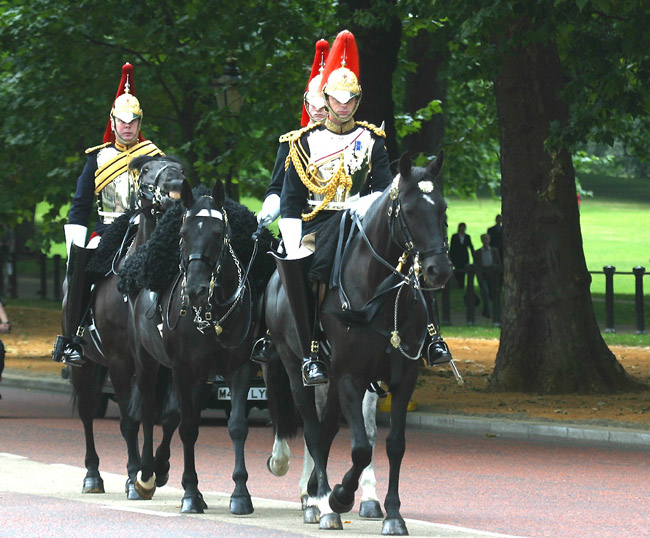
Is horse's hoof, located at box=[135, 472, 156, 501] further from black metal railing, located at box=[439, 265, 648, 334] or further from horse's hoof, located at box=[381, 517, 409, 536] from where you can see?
black metal railing, located at box=[439, 265, 648, 334]

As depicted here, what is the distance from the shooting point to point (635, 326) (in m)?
32.7

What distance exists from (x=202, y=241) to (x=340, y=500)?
2020mm

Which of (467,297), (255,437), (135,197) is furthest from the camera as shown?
(467,297)

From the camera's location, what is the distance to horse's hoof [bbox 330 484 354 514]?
9805 millimetres

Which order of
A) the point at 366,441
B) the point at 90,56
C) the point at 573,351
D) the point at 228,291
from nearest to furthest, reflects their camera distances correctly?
the point at 366,441 < the point at 228,291 < the point at 573,351 < the point at 90,56

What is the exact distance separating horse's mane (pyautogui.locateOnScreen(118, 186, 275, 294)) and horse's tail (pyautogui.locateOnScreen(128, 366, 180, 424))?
854 mm

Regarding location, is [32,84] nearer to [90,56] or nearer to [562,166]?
[90,56]

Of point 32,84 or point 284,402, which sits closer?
point 284,402

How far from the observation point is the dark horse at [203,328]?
35.2 feet

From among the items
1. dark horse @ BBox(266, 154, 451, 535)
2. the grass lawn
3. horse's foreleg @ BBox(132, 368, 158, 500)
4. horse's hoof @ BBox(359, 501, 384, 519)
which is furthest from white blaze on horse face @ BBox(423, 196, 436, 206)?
the grass lawn

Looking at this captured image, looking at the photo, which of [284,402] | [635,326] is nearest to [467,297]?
[635,326]

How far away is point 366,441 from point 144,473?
234 cm

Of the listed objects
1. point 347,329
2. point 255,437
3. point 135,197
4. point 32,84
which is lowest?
point 255,437

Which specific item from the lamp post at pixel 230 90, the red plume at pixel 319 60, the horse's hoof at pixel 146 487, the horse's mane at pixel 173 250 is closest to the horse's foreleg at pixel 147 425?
the horse's hoof at pixel 146 487
